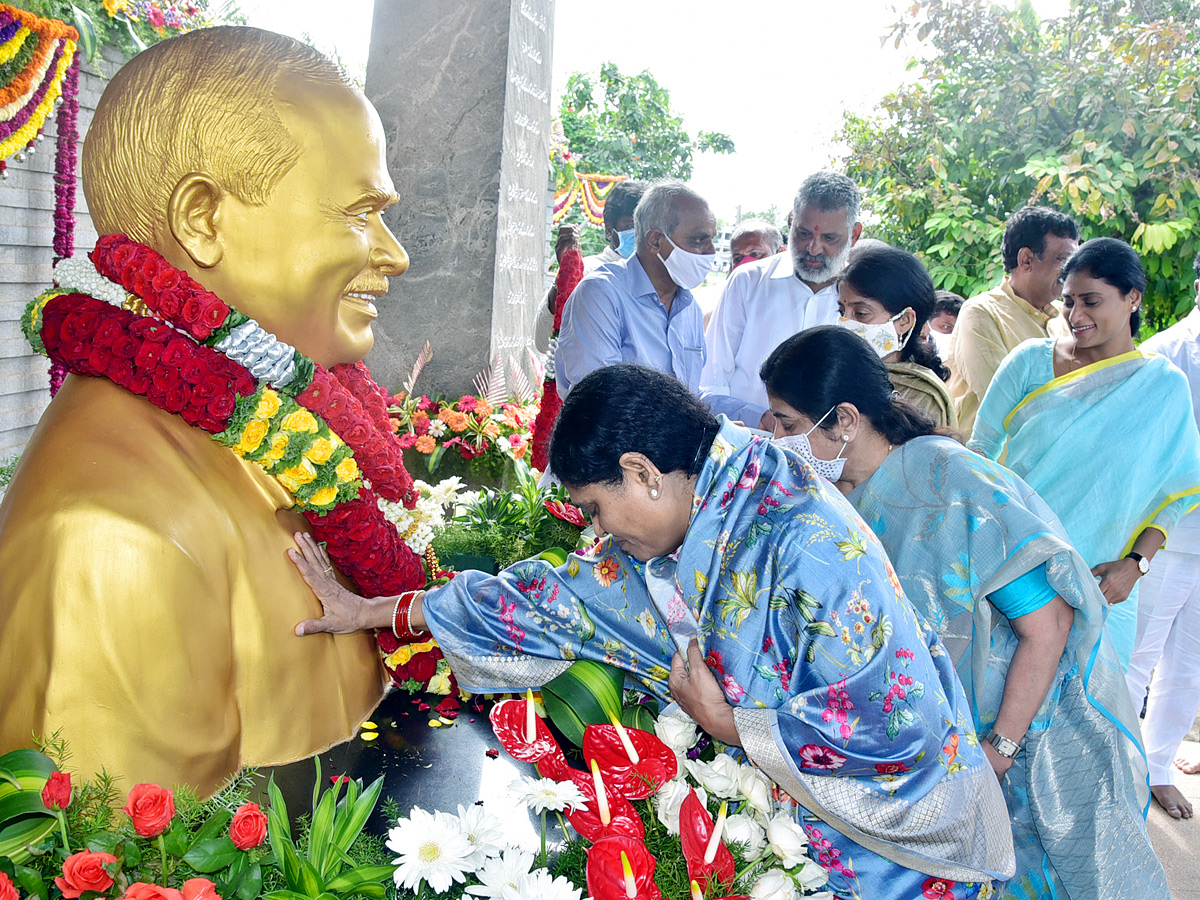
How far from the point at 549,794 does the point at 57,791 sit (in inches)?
29.6

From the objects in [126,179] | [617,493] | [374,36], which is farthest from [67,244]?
[617,493]

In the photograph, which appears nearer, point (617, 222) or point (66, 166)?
point (617, 222)

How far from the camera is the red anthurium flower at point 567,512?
10.6 ft

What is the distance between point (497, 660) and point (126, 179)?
123 centimetres

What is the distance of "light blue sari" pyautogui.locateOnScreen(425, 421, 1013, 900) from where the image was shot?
5.82 feet

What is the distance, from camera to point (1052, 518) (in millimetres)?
2414

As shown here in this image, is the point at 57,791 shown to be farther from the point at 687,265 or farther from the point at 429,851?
the point at 687,265

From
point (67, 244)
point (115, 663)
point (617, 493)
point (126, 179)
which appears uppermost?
point (126, 179)

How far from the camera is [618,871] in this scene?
143 cm

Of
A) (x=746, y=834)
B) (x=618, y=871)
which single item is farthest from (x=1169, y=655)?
(x=618, y=871)

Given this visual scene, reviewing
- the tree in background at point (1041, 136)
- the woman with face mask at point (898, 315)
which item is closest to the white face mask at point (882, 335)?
the woman with face mask at point (898, 315)

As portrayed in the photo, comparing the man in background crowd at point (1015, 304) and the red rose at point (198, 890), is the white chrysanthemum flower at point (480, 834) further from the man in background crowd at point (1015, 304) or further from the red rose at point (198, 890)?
the man in background crowd at point (1015, 304)

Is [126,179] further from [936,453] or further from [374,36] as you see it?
[374,36]

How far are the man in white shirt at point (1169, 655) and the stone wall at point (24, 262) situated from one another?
6.59 metres
